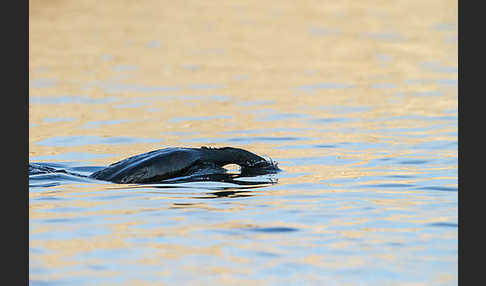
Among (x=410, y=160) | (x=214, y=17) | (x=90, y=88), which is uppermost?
(x=214, y=17)

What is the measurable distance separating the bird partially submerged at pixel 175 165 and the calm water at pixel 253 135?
0.19 m

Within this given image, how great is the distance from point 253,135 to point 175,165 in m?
2.59

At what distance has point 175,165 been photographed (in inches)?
311

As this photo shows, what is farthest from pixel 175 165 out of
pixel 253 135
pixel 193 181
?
pixel 253 135

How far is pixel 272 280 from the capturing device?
5254 millimetres

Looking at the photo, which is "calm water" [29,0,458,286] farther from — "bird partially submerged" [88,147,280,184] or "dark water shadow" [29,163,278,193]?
"bird partially submerged" [88,147,280,184]

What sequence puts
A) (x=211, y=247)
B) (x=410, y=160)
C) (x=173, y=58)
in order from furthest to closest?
(x=173, y=58), (x=410, y=160), (x=211, y=247)

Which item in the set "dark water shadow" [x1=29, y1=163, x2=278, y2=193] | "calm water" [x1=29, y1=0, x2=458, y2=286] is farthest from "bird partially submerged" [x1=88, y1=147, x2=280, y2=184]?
"calm water" [x1=29, y1=0, x2=458, y2=286]

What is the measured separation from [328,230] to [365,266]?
0.84 metres

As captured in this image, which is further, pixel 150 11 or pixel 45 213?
pixel 150 11

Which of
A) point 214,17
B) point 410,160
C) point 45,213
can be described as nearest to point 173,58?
point 214,17

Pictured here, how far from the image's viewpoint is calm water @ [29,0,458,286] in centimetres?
570

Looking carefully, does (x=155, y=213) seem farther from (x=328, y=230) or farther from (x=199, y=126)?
(x=199, y=126)

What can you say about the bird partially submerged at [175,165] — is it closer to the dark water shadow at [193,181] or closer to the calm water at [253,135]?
the dark water shadow at [193,181]
